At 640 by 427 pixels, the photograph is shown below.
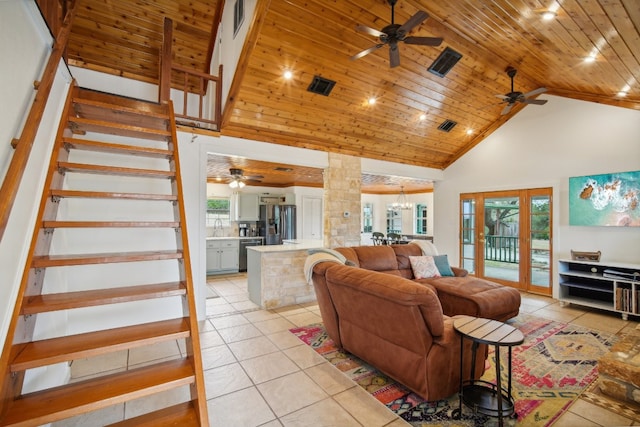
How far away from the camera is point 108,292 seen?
182 centimetres

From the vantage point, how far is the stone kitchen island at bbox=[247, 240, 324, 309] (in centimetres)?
465

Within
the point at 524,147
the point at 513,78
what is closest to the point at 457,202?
the point at 524,147

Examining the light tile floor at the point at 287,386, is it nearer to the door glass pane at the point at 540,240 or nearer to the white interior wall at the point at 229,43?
the door glass pane at the point at 540,240

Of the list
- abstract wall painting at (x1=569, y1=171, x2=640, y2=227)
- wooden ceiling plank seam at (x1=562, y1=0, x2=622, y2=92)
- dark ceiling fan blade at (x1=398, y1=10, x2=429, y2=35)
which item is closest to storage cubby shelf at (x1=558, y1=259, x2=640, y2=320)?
abstract wall painting at (x1=569, y1=171, x2=640, y2=227)

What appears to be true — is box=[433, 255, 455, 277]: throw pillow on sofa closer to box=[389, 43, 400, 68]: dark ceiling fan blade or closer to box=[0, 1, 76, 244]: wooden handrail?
box=[389, 43, 400, 68]: dark ceiling fan blade

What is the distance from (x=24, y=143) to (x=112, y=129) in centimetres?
119

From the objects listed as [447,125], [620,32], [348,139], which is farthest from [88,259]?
[447,125]

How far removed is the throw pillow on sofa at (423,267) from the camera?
4594 mm

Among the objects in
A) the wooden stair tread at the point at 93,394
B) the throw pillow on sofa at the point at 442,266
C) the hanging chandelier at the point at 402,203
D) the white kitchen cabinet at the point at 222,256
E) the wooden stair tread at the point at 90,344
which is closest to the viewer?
the wooden stair tread at the point at 93,394

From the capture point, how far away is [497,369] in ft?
6.37

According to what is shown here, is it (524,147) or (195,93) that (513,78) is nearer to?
(524,147)

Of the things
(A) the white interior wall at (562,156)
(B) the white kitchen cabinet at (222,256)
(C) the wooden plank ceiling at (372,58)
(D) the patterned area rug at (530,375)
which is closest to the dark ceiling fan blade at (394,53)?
(C) the wooden plank ceiling at (372,58)

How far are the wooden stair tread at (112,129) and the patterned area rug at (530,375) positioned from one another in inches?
105

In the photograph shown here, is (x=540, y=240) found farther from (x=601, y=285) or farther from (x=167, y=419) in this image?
(x=167, y=419)
